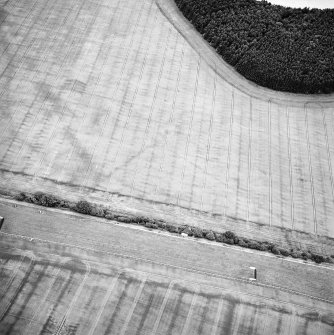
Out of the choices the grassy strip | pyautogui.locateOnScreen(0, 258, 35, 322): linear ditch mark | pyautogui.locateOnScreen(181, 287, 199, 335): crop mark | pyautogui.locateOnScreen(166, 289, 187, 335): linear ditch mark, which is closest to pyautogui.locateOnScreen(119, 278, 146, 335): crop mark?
pyautogui.locateOnScreen(166, 289, 187, 335): linear ditch mark

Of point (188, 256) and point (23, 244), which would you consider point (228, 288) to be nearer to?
point (188, 256)

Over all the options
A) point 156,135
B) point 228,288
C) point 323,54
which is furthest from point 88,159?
point 323,54

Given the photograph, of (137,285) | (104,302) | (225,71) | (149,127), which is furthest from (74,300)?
(225,71)

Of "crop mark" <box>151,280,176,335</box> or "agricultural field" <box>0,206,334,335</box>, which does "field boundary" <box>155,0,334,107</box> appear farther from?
"crop mark" <box>151,280,176,335</box>

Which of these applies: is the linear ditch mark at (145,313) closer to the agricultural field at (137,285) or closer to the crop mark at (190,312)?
the agricultural field at (137,285)

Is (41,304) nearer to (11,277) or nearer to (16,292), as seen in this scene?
(16,292)

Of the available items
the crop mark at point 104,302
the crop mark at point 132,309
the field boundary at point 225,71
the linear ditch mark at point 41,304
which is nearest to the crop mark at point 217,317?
the crop mark at point 132,309
